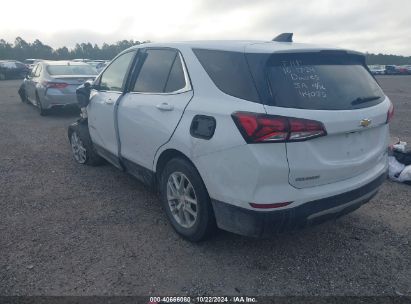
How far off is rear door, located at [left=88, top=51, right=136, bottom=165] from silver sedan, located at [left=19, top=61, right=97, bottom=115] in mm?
5250

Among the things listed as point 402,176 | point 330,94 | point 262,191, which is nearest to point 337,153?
point 330,94

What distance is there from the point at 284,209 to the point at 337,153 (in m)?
0.60

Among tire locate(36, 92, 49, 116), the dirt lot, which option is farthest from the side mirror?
tire locate(36, 92, 49, 116)

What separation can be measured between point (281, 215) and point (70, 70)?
9496 mm

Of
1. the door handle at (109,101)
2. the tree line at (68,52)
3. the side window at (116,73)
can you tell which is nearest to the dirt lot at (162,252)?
the door handle at (109,101)

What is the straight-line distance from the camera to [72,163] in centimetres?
595

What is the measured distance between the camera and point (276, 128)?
8.25 ft

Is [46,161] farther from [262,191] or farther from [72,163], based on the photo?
[262,191]

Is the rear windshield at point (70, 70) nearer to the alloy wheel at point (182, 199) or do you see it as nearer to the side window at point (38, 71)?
the side window at point (38, 71)

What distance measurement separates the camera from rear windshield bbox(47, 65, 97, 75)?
10266 mm

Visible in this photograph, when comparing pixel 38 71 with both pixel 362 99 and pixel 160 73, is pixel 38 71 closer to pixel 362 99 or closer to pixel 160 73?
pixel 160 73

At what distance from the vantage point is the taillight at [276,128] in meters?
2.52

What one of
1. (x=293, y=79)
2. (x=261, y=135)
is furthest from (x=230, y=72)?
(x=261, y=135)

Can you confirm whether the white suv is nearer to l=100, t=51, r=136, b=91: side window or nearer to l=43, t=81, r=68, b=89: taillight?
l=100, t=51, r=136, b=91: side window
